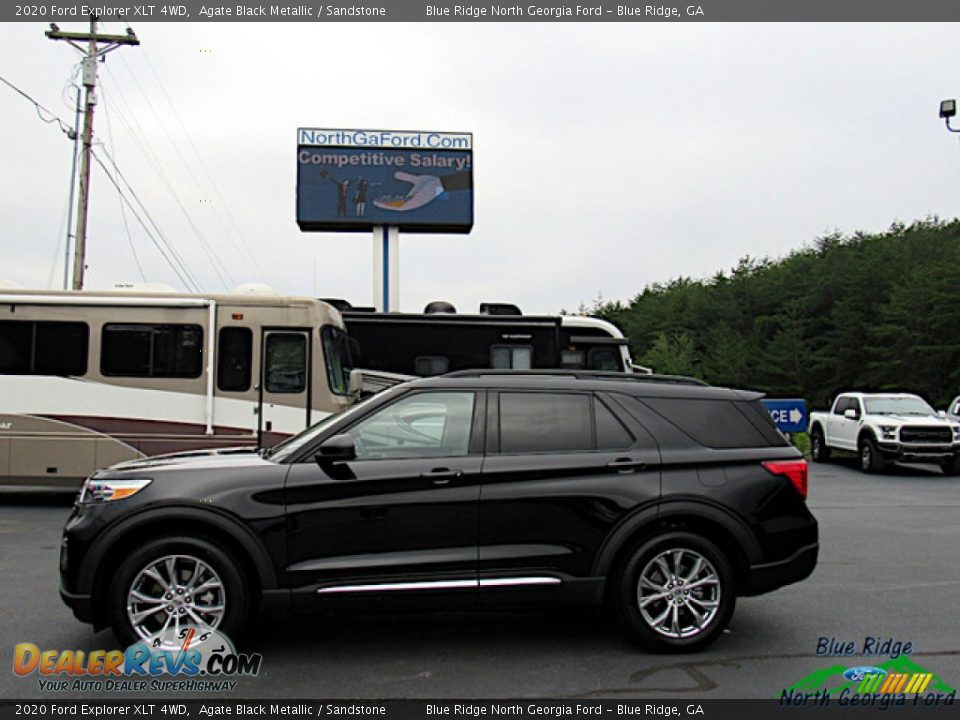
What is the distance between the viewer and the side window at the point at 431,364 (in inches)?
588

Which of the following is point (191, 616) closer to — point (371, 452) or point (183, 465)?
point (183, 465)

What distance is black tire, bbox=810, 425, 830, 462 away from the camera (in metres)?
22.3

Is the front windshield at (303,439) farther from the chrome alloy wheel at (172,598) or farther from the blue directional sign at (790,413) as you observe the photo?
the blue directional sign at (790,413)

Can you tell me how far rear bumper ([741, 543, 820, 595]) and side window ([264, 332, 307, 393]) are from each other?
8.00 metres

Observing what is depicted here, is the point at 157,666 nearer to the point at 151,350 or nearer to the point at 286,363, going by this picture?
the point at 286,363

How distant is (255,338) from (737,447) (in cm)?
819

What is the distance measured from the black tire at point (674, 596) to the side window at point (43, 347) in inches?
370

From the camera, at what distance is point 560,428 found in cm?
565

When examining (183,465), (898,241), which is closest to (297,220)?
(183,465)

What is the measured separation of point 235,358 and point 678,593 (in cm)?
838

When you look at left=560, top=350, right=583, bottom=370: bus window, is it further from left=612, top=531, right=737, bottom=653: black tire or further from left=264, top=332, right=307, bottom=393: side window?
left=612, top=531, right=737, bottom=653: black tire

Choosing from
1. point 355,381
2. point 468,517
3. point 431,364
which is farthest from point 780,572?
point 431,364

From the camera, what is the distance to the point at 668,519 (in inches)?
217

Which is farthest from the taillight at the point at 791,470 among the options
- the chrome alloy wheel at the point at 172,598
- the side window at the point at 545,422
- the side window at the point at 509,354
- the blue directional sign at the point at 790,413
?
the side window at the point at 509,354
